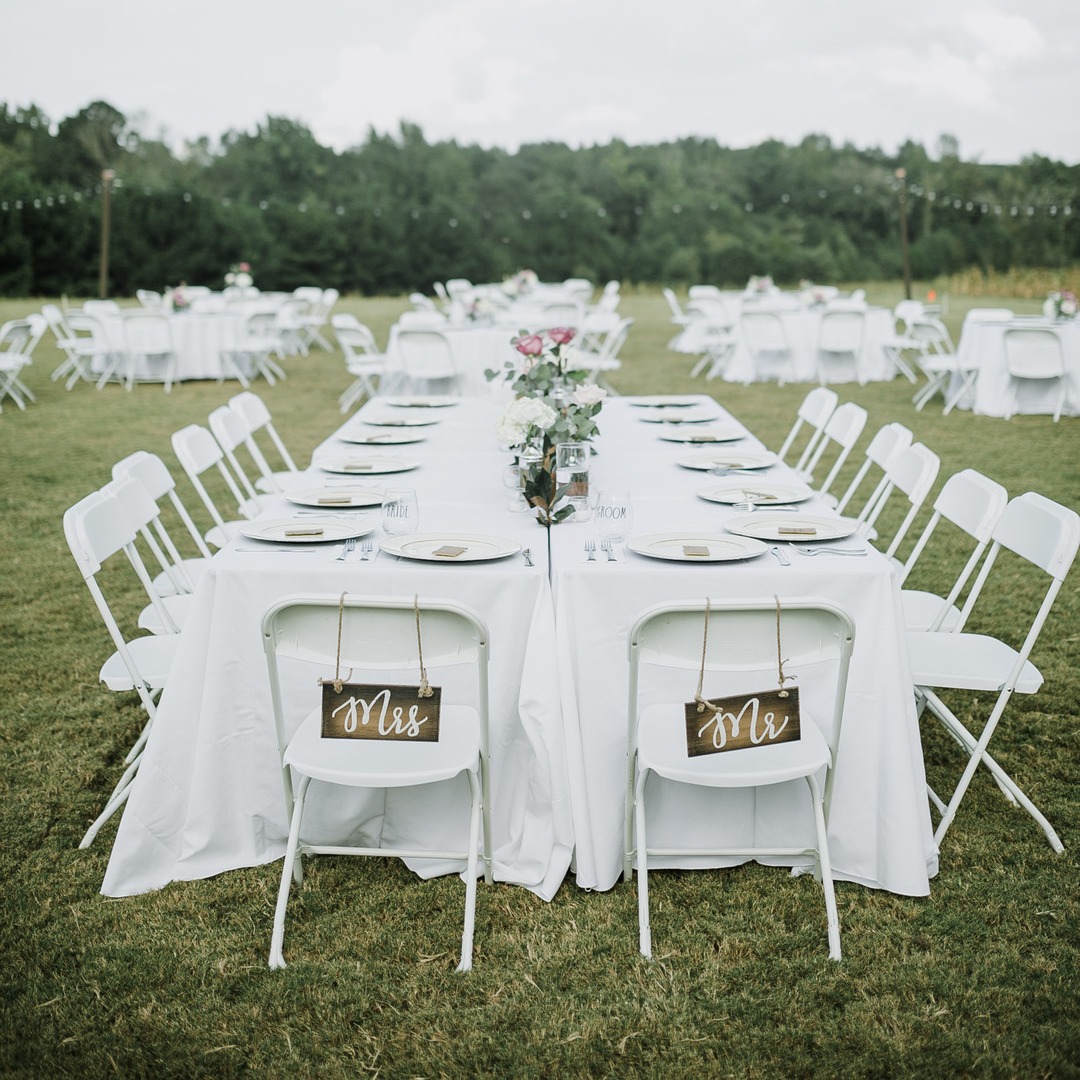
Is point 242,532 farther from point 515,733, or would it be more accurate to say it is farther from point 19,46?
point 19,46

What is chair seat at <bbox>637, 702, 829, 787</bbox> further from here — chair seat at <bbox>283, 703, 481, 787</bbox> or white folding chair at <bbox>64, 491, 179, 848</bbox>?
white folding chair at <bbox>64, 491, 179, 848</bbox>

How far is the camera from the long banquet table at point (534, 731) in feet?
7.93

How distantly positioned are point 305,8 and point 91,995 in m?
23.9

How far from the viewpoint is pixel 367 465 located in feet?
12.0

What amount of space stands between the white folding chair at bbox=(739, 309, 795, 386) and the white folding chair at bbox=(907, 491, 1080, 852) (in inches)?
330

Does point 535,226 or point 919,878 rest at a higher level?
point 535,226

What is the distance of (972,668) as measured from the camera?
109 inches

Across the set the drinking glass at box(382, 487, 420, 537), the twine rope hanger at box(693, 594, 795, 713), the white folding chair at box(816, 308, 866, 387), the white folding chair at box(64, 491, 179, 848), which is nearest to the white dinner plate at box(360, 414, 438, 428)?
the white folding chair at box(64, 491, 179, 848)

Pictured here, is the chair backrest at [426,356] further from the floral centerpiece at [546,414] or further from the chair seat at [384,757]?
the chair seat at [384,757]

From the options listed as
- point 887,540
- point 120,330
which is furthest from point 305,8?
point 887,540

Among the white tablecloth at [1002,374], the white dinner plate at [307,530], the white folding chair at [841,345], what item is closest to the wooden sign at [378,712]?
the white dinner plate at [307,530]

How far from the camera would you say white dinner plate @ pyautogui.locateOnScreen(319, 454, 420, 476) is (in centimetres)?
358

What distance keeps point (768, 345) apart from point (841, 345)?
80 centimetres

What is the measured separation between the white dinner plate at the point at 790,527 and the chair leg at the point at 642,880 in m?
0.78
